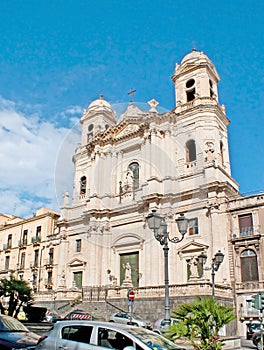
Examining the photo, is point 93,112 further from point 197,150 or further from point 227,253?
point 227,253

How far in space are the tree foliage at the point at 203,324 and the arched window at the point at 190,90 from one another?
29983 millimetres

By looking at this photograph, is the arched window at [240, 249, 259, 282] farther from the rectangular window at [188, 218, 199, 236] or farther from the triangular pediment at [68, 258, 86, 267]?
the triangular pediment at [68, 258, 86, 267]

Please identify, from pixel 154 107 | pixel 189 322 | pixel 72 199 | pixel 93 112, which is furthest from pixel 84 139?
pixel 189 322

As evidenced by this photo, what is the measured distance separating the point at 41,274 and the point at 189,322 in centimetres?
3461

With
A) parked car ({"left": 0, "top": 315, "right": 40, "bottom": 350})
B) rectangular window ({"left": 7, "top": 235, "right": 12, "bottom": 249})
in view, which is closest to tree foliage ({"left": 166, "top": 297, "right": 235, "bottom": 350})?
parked car ({"left": 0, "top": 315, "right": 40, "bottom": 350})

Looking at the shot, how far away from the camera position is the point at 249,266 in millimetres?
26328

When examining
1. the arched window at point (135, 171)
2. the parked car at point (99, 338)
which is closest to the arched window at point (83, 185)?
the arched window at point (135, 171)

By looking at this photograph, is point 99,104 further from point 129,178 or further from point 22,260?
point 22,260

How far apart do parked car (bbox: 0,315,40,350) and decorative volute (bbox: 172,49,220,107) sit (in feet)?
94.5

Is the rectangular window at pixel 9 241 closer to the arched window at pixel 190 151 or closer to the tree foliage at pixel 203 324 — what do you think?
the arched window at pixel 190 151

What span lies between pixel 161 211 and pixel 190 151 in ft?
22.0

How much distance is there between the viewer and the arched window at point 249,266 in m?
26.0

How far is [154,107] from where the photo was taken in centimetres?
3653

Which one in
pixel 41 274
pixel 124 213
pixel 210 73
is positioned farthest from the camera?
pixel 41 274
